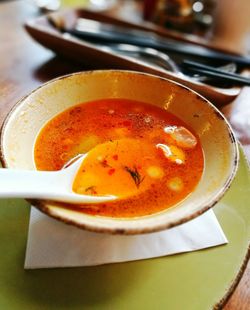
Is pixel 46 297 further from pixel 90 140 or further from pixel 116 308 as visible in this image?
pixel 90 140

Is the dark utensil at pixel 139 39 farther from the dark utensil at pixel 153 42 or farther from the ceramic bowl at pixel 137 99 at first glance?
the ceramic bowl at pixel 137 99

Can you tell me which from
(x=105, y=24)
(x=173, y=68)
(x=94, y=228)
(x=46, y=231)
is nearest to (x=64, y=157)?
(x=46, y=231)

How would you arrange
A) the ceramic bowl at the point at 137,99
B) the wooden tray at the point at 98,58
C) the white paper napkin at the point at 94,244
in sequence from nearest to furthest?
the ceramic bowl at the point at 137,99 → the white paper napkin at the point at 94,244 → the wooden tray at the point at 98,58

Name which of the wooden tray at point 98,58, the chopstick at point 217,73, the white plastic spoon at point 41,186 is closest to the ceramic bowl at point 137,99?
the white plastic spoon at point 41,186

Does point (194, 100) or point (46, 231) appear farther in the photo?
point (194, 100)

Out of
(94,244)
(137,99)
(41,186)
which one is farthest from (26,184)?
(137,99)

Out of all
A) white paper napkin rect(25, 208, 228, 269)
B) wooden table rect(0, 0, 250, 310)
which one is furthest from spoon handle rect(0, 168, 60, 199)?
wooden table rect(0, 0, 250, 310)
